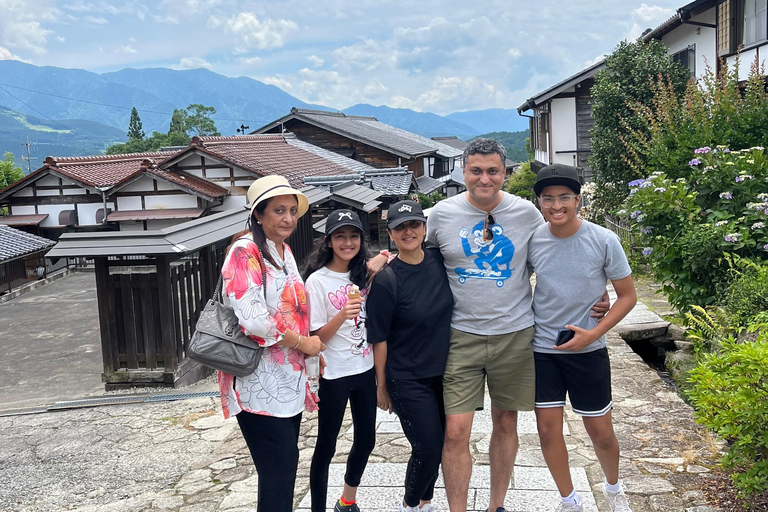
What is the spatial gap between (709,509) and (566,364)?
1.29m

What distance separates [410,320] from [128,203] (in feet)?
69.5

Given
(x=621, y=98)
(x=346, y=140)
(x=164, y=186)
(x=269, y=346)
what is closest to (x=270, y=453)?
(x=269, y=346)

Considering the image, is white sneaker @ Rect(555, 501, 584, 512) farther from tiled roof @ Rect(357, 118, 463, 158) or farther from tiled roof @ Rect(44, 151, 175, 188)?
tiled roof @ Rect(357, 118, 463, 158)

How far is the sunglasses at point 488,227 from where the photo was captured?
140 inches

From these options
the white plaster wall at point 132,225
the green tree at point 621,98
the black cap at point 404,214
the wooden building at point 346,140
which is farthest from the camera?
the wooden building at point 346,140

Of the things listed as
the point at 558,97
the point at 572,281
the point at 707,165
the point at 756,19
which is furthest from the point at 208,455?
the point at 558,97

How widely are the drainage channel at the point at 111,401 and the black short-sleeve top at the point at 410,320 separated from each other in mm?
4191

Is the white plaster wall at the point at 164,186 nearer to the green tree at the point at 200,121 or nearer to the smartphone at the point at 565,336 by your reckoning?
the smartphone at the point at 565,336

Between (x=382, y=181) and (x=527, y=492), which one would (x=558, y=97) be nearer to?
(x=382, y=181)

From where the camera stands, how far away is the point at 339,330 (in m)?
3.53

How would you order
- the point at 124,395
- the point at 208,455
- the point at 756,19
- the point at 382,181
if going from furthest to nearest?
the point at 382,181 < the point at 756,19 < the point at 124,395 < the point at 208,455

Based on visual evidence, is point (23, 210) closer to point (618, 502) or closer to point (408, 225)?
point (408, 225)

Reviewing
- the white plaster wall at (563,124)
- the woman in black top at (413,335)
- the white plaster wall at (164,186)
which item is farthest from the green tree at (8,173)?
the woman in black top at (413,335)

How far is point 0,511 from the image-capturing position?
15.3 ft
